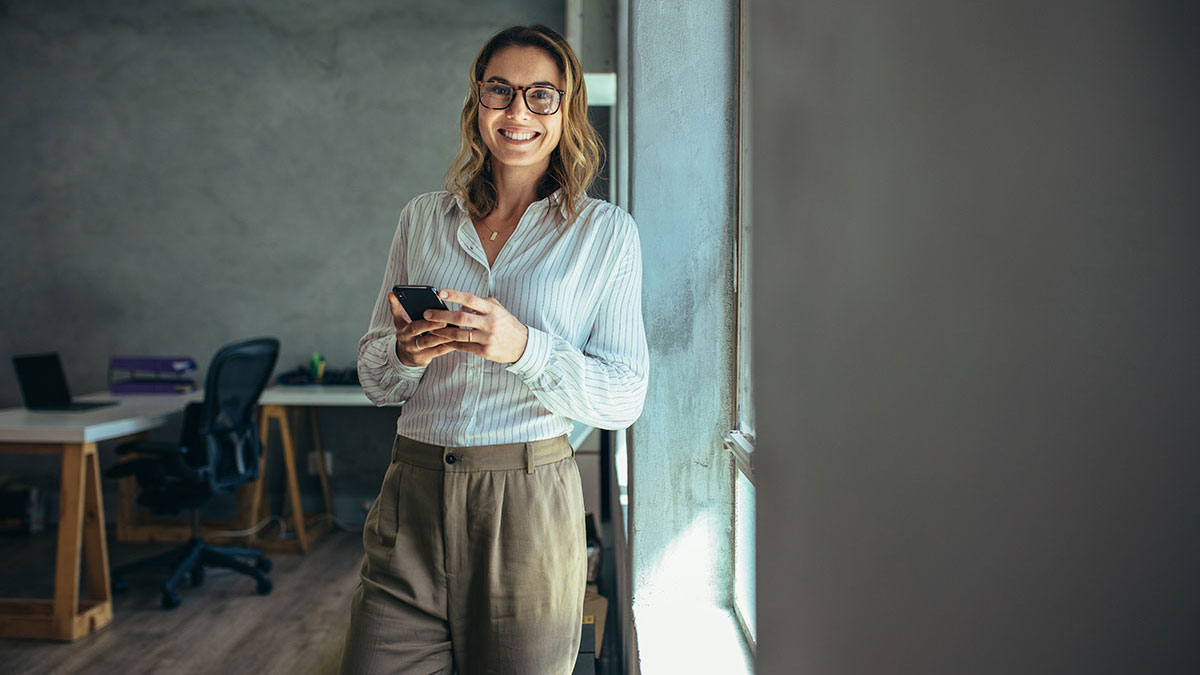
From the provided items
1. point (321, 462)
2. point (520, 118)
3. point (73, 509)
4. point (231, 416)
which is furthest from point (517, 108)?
point (321, 462)

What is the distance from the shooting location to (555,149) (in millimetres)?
1381

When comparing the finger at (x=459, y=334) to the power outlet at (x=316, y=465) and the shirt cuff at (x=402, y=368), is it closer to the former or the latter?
the shirt cuff at (x=402, y=368)

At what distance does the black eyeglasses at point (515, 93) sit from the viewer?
1297mm

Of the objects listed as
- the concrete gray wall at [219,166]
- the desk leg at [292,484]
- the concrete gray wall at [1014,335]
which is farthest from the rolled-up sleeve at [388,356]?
the concrete gray wall at [219,166]

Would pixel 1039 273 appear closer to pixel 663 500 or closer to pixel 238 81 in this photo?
pixel 663 500

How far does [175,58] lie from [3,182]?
1.27 metres

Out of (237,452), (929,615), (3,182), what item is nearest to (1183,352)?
(929,615)

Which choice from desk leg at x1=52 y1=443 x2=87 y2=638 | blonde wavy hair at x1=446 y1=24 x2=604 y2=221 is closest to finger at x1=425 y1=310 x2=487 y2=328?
blonde wavy hair at x1=446 y1=24 x2=604 y2=221

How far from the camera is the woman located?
1208 mm

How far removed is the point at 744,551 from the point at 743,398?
0.33 m

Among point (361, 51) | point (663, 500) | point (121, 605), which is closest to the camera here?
point (663, 500)

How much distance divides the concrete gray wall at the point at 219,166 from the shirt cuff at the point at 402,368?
3687 mm

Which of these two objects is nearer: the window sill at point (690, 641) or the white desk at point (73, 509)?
the window sill at point (690, 641)

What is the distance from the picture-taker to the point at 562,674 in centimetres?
127
